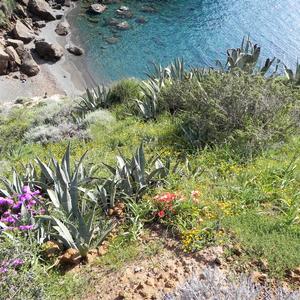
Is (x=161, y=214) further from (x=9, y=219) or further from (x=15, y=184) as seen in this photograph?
(x=15, y=184)

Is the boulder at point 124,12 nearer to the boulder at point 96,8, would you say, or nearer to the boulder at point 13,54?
the boulder at point 96,8

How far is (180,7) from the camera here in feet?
96.6

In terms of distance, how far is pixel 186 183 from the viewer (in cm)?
518

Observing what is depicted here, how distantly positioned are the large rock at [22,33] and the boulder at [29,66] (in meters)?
2.89

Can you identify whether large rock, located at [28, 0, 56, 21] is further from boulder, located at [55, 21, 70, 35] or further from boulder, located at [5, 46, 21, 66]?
boulder, located at [5, 46, 21, 66]

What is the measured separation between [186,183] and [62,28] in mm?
22134

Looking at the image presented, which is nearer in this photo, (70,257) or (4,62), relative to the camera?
(70,257)

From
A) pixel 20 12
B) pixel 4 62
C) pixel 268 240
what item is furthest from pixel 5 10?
pixel 268 240

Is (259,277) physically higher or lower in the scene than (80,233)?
higher

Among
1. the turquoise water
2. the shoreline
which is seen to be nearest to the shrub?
the shoreline

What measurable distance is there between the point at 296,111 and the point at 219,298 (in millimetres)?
4961

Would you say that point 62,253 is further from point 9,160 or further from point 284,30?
point 284,30

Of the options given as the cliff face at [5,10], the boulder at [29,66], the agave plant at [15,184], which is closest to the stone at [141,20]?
the cliff face at [5,10]

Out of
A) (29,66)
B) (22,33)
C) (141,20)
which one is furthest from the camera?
(141,20)
